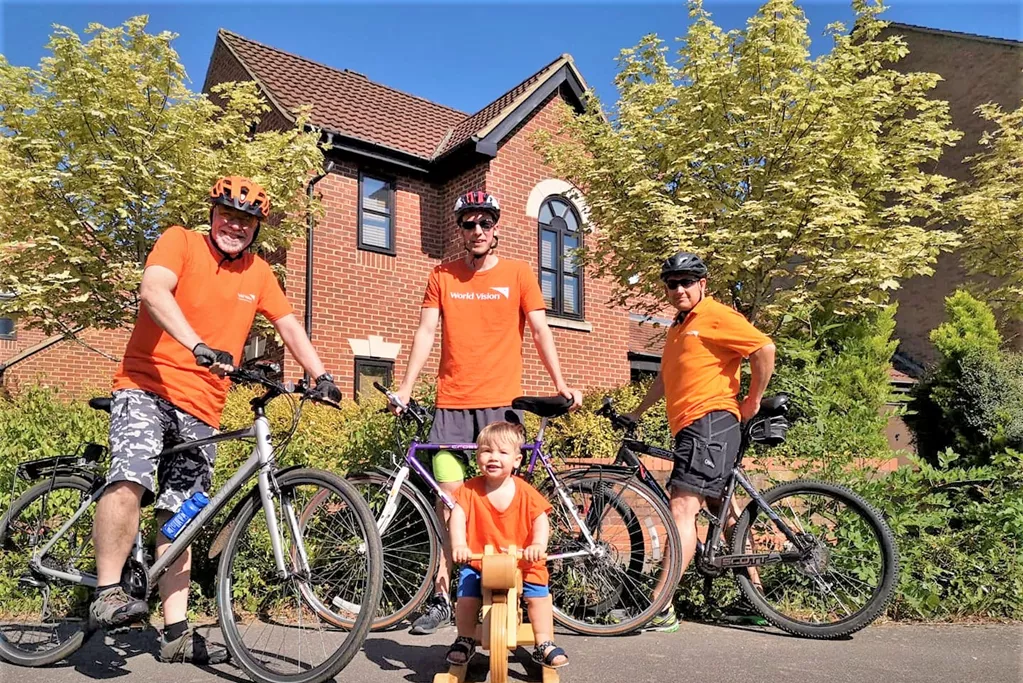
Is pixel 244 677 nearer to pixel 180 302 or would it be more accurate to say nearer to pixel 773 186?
pixel 180 302

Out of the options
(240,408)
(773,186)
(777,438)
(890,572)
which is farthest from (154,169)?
(890,572)

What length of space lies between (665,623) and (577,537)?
2.25ft

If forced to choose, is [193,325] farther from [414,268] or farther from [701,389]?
[414,268]

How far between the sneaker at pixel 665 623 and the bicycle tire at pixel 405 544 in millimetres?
1168

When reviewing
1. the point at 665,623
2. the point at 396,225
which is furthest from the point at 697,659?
the point at 396,225

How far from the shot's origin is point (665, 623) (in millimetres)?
3875

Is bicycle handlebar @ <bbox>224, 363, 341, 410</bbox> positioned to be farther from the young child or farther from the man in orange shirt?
the man in orange shirt

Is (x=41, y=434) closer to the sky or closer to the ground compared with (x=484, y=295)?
closer to the ground

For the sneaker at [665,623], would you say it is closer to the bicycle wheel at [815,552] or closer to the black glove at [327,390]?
the bicycle wheel at [815,552]

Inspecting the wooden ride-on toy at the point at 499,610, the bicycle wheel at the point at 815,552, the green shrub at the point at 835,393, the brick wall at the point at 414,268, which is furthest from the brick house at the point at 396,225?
the wooden ride-on toy at the point at 499,610

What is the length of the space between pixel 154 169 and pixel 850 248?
7961 millimetres

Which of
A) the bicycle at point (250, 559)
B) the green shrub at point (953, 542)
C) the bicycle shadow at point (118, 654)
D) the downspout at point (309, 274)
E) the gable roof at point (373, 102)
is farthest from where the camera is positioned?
the gable roof at point (373, 102)

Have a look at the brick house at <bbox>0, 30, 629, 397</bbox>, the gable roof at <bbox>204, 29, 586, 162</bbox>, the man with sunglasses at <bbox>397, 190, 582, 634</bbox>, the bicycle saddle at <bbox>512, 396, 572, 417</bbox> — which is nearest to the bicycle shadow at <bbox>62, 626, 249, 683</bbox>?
the man with sunglasses at <bbox>397, 190, 582, 634</bbox>

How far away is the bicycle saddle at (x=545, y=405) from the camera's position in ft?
12.0
